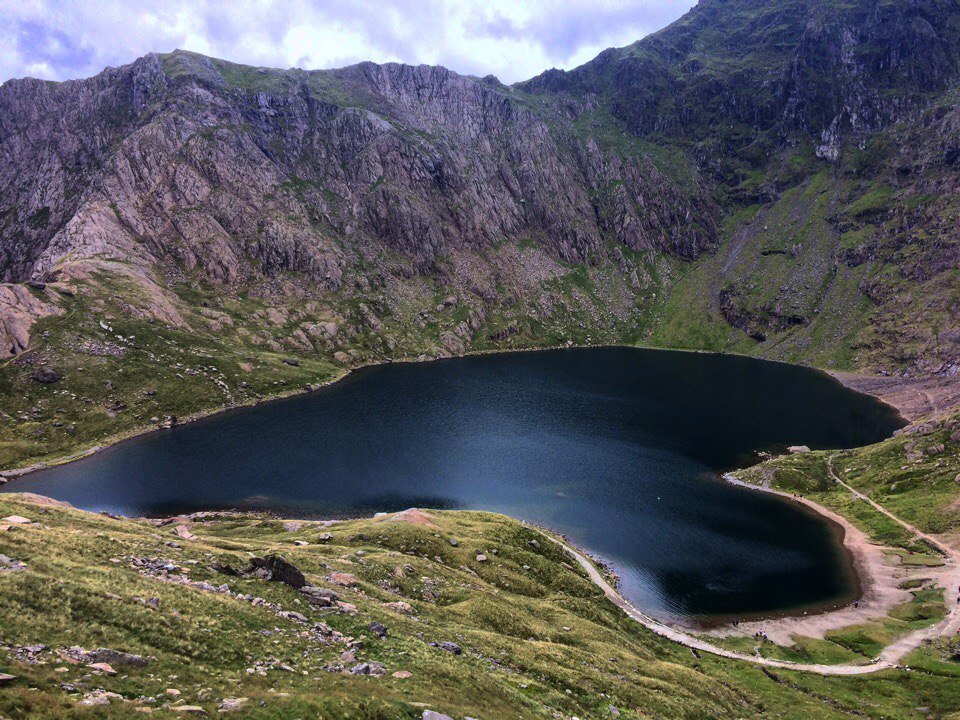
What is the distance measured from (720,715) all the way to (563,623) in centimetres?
1527

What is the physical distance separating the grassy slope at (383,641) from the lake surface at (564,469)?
18700 mm

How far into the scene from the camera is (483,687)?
30609 mm

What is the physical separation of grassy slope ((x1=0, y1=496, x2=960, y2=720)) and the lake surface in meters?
18.7

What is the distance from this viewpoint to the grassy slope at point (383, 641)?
73.9 feet

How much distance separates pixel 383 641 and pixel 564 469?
85.7m

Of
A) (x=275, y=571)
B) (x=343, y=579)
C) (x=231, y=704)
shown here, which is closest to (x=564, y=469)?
(x=343, y=579)

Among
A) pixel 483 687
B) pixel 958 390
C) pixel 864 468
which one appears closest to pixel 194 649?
pixel 483 687

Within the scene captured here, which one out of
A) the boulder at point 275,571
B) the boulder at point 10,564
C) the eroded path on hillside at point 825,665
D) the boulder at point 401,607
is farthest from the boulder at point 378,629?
the eroded path on hillside at point 825,665

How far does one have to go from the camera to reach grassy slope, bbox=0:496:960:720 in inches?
887

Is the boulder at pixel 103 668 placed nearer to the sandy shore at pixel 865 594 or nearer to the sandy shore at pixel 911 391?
the sandy shore at pixel 865 594

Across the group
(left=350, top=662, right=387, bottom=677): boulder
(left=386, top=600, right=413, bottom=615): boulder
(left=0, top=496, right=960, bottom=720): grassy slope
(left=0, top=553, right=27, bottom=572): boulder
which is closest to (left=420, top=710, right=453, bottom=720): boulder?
(left=0, top=496, right=960, bottom=720): grassy slope

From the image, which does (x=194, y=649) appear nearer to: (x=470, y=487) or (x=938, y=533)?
(x=470, y=487)

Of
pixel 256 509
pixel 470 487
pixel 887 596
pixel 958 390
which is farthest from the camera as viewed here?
pixel 958 390

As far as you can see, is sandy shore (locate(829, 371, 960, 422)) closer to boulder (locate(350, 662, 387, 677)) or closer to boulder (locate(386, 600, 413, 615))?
boulder (locate(386, 600, 413, 615))
